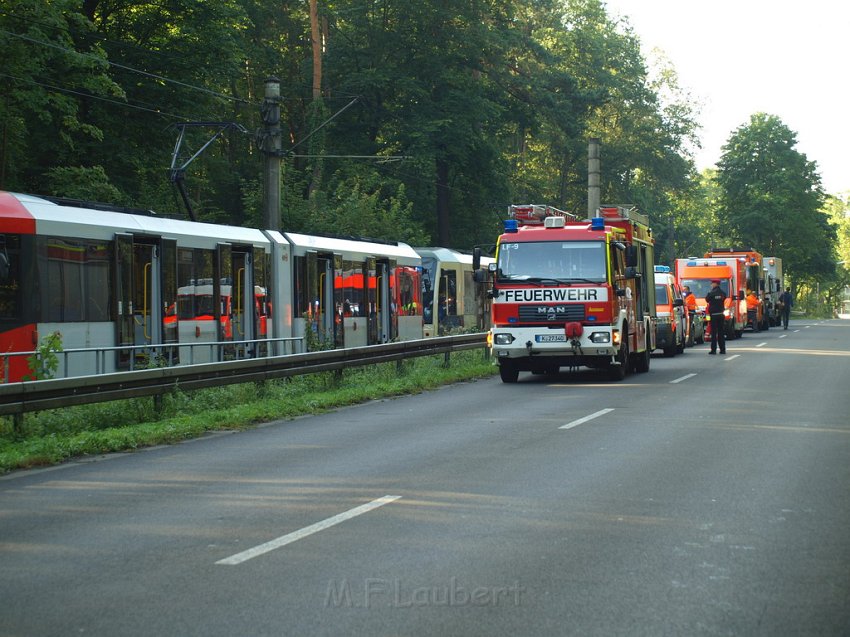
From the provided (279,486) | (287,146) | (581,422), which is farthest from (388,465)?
(287,146)

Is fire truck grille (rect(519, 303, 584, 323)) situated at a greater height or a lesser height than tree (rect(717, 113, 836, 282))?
lesser

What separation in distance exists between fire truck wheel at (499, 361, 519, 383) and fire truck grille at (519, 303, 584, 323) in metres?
1.08

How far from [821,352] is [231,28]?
20.7 m

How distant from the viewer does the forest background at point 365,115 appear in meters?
32.2

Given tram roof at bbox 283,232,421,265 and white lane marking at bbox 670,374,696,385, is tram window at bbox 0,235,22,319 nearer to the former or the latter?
tram roof at bbox 283,232,421,265

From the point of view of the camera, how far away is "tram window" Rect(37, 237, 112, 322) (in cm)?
1808

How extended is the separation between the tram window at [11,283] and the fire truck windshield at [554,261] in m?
8.13

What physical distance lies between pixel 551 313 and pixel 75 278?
7.95 m

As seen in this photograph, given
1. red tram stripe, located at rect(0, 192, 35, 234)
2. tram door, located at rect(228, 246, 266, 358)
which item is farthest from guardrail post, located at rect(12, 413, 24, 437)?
tram door, located at rect(228, 246, 266, 358)

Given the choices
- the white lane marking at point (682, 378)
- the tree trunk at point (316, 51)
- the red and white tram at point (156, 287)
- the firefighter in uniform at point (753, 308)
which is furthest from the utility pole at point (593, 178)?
the tree trunk at point (316, 51)

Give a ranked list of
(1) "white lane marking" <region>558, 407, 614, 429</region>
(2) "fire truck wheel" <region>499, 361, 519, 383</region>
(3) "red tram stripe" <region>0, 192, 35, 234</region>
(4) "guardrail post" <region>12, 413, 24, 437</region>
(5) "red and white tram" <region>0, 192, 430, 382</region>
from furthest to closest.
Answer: (2) "fire truck wheel" <region>499, 361, 519, 383</region>
(5) "red and white tram" <region>0, 192, 430, 382</region>
(3) "red tram stripe" <region>0, 192, 35, 234</region>
(1) "white lane marking" <region>558, 407, 614, 429</region>
(4) "guardrail post" <region>12, 413, 24, 437</region>

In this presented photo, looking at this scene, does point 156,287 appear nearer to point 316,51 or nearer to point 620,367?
point 620,367

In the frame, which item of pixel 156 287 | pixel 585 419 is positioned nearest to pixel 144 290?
pixel 156 287

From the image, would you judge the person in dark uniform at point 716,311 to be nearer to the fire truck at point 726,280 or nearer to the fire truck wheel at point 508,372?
the fire truck wheel at point 508,372
